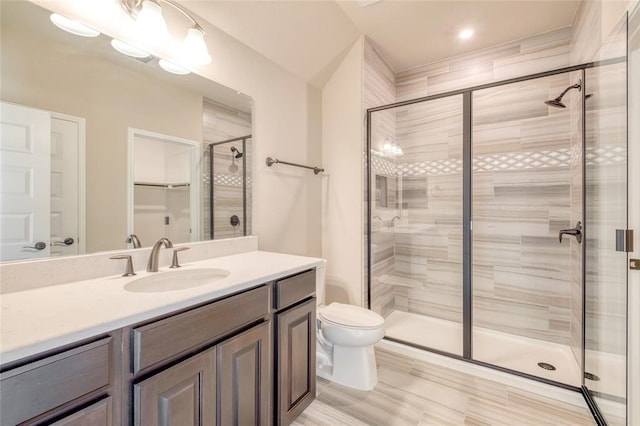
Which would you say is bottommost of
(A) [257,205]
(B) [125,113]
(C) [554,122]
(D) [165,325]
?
(D) [165,325]

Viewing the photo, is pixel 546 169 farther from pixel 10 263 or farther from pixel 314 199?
pixel 10 263

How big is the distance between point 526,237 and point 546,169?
599 mm

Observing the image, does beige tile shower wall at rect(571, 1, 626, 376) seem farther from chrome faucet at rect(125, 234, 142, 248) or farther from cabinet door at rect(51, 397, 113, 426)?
chrome faucet at rect(125, 234, 142, 248)

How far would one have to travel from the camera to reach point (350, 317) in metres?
1.88

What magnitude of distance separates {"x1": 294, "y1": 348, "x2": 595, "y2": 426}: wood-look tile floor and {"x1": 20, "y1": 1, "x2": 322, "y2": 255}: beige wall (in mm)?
1070

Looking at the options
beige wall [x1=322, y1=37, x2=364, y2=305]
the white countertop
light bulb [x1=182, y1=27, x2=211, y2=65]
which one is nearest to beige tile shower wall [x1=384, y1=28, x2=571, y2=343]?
beige wall [x1=322, y1=37, x2=364, y2=305]

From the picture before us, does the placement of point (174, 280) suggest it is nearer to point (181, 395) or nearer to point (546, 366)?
point (181, 395)

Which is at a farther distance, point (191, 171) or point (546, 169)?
point (546, 169)

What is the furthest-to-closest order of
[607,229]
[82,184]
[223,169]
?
[223,169] < [607,229] < [82,184]

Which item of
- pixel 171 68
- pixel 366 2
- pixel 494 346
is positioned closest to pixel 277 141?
pixel 171 68

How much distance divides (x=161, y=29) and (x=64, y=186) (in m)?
0.84

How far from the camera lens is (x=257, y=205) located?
1.94 metres

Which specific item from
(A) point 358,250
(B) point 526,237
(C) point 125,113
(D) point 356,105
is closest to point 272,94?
(D) point 356,105

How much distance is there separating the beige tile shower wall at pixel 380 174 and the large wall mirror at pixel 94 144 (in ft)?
4.39
